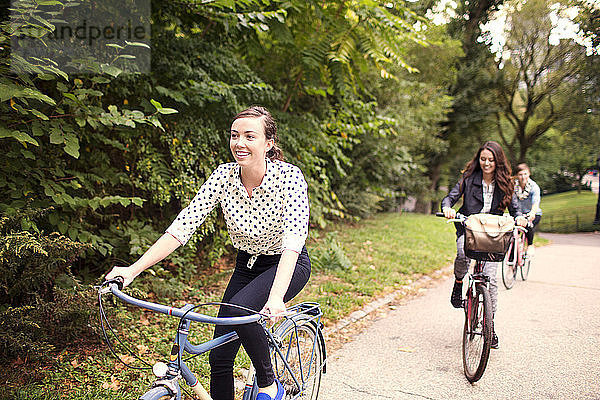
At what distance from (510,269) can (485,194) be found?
11.4 feet

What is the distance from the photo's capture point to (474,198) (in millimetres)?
5004

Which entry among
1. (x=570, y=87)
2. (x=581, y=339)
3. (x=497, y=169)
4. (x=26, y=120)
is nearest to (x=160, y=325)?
(x=26, y=120)

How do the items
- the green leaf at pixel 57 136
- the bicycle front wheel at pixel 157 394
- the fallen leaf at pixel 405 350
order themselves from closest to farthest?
the bicycle front wheel at pixel 157 394, the green leaf at pixel 57 136, the fallen leaf at pixel 405 350

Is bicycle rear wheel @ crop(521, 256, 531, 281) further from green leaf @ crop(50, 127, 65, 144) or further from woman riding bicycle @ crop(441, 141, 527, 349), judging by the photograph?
green leaf @ crop(50, 127, 65, 144)

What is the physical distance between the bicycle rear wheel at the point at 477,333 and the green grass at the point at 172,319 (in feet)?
5.56

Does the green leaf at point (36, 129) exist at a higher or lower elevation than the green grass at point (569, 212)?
higher

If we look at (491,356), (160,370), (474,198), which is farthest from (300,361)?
(474,198)

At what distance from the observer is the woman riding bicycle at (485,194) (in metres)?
4.84

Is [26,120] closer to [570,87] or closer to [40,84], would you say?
[40,84]

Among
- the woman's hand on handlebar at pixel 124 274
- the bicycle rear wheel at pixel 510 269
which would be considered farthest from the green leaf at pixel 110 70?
the bicycle rear wheel at pixel 510 269

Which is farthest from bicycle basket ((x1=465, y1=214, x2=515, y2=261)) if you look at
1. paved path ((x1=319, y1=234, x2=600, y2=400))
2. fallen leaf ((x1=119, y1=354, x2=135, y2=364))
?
fallen leaf ((x1=119, y1=354, x2=135, y2=364))

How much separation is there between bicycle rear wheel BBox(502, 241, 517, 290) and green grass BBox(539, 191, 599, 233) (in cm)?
2143

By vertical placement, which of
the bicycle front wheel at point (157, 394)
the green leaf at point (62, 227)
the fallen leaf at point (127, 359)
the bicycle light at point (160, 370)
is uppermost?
the green leaf at point (62, 227)

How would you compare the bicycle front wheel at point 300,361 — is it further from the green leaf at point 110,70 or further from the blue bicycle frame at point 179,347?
the green leaf at point 110,70
